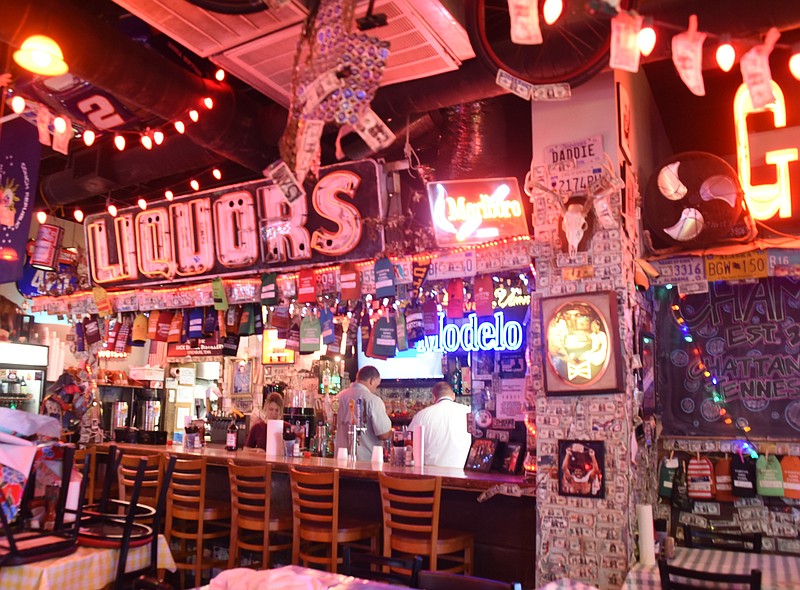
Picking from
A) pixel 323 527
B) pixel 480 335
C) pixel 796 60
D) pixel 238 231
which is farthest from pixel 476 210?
pixel 480 335

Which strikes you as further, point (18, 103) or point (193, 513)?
point (193, 513)

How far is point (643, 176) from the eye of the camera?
16.4 ft

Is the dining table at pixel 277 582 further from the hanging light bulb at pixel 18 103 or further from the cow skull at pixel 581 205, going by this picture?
the hanging light bulb at pixel 18 103

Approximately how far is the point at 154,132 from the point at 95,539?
→ 11.8 feet

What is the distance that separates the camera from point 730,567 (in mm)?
3465

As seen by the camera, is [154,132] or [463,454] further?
[463,454]

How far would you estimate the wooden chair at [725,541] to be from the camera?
3.94 metres

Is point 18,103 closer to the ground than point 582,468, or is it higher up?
higher up

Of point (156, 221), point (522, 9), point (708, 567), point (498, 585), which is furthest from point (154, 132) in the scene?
point (708, 567)

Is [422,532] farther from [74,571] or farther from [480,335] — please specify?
[480,335]

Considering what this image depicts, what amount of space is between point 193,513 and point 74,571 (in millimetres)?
2050

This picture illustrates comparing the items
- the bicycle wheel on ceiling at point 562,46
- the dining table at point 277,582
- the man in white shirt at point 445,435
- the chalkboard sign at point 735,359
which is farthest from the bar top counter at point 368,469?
the bicycle wheel on ceiling at point 562,46

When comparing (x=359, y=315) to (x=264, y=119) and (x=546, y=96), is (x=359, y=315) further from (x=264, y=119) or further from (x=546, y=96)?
(x=546, y=96)

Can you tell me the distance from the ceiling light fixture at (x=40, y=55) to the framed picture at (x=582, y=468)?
12.7 ft
